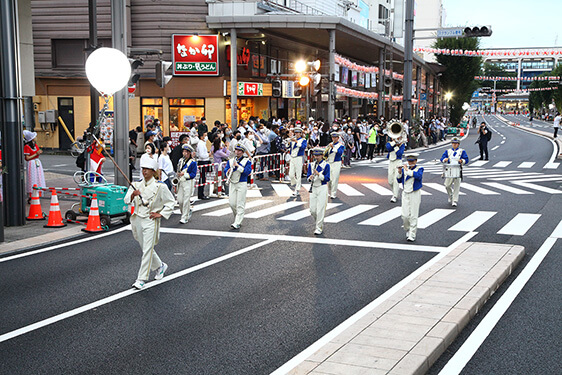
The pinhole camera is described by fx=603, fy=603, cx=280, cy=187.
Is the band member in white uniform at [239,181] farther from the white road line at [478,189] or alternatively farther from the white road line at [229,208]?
the white road line at [478,189]

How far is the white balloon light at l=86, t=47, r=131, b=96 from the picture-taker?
14.4 m

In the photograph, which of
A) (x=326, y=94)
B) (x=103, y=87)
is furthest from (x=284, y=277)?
(x=326, y=94)

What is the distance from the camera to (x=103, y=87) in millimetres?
14648

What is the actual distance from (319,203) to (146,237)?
4.98m

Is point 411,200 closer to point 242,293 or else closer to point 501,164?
point 242,293

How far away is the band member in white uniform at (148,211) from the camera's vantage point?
358 inches

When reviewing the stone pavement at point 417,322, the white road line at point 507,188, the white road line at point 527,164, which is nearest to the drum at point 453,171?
the white road line at point 507,188

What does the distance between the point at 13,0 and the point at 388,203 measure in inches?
436

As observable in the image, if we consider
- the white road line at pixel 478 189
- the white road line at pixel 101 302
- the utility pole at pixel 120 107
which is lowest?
the white road line at pixel 101 302

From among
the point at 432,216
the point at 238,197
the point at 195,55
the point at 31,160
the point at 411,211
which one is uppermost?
the point at 195,55

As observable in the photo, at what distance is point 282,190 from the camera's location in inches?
808

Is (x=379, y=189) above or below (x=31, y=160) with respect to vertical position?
below

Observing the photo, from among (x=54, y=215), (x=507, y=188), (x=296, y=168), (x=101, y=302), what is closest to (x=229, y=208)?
(x=296, y=168)

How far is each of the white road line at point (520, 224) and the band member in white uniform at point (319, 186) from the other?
3.92 m
